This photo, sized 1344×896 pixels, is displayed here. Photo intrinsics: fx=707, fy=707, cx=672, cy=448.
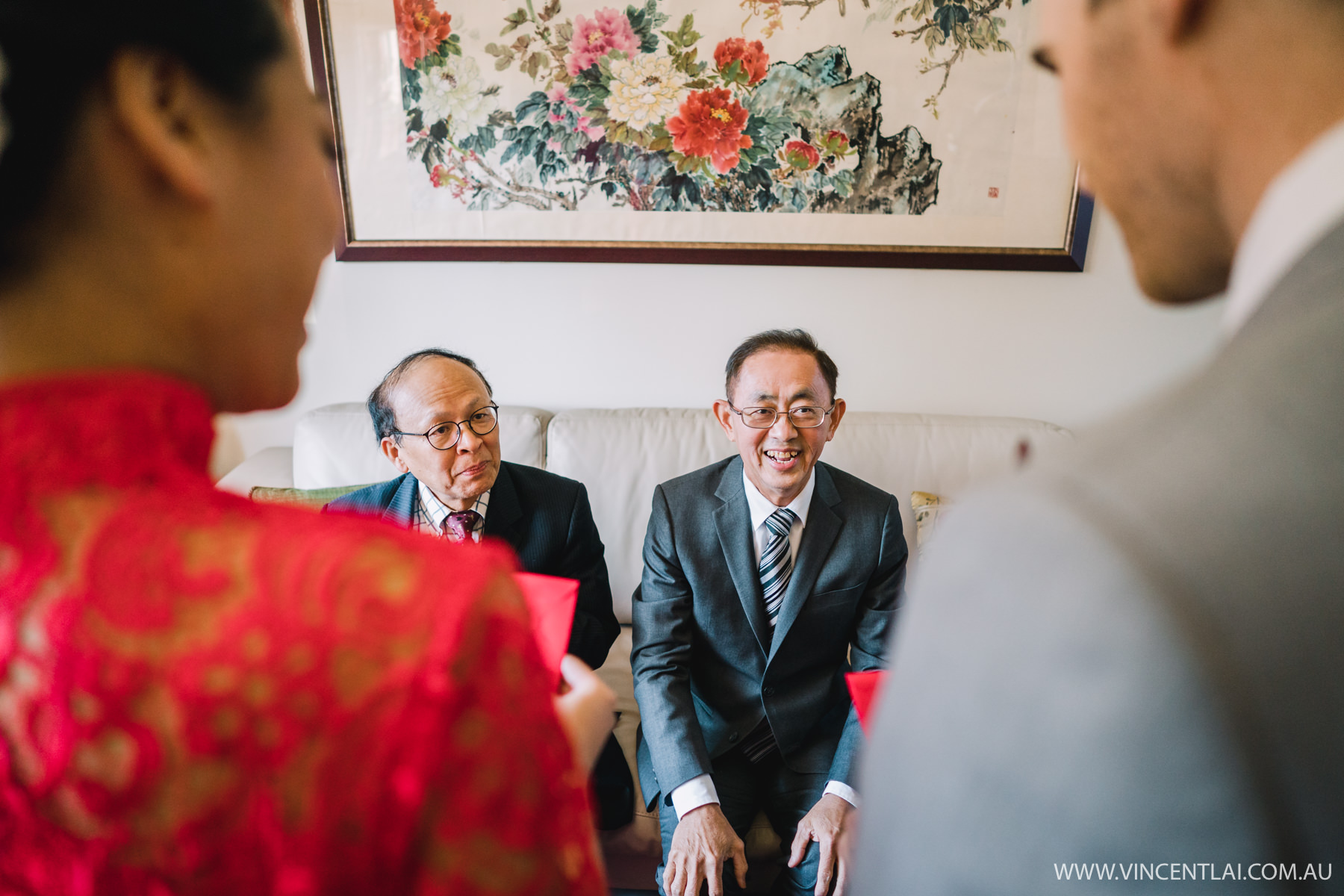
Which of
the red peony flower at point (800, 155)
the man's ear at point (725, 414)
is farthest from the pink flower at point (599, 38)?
the man's ear at point (725, 414)

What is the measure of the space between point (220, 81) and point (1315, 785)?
54 centimetres

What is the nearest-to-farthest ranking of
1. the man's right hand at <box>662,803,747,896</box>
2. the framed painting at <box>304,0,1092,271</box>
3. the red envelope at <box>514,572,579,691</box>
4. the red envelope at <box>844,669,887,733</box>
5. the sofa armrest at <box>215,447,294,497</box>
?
the red envelope at <box>514,572,579,691</box>
the red envelope at <box>844,669,887,733</box>
the man's right hand at <box>662,803,747,896</box>
the framed painting at <box>304,0,1092,271</box>
the sofa armrest at <box>215,447,294,497</box>

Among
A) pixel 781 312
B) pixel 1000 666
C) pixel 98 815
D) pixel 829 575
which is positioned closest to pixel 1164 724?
pixel 1000 666

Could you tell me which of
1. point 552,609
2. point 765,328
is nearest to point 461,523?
point 552,609

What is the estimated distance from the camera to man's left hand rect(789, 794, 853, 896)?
1339mm

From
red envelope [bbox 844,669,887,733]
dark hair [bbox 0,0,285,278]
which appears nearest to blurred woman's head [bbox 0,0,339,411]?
dark hair [bbox 0,0,285,278]

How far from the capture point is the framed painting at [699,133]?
204 centimetres

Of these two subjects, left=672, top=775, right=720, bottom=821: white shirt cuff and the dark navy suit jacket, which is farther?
the dark navy suit jacket

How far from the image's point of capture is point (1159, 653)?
→ 220mm

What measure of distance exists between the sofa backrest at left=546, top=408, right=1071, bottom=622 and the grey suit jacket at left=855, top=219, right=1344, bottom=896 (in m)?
1.83

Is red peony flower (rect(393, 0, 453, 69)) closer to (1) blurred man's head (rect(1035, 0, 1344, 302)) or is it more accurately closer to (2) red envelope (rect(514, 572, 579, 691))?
(2) red envelope (rect(514, 572, 579, 691))

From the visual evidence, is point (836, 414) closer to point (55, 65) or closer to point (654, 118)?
point (654, 118)

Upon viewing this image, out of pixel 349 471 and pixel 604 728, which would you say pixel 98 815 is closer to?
pixel 604 728

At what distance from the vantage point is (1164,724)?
22 centimetres
